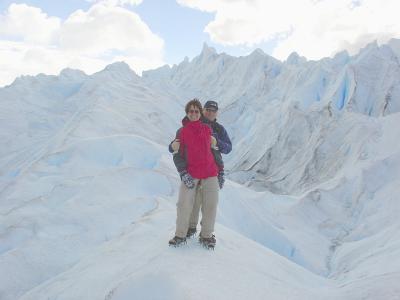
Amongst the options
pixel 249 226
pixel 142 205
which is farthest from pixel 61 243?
pixel 249 226

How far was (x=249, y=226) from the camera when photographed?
36.3ft

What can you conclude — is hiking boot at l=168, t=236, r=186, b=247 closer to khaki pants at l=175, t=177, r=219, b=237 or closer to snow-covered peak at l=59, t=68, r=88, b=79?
khaki pants at l=175, t=177, r=219, b=237

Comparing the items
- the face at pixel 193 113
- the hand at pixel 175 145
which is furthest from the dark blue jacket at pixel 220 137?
the hand at pixel 175 145

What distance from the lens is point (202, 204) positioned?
4508 mm

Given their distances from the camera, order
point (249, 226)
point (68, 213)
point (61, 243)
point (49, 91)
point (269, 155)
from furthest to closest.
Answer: point (49, 91) → point (269, 155) → point (249, 226) → point (68, 213) → point (61, 243)

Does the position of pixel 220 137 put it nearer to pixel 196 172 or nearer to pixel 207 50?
pixel 196 172

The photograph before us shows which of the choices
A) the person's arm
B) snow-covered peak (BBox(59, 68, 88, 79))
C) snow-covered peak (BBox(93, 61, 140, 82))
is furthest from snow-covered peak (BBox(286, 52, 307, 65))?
the person's arm

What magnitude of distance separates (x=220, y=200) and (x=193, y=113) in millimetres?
7009

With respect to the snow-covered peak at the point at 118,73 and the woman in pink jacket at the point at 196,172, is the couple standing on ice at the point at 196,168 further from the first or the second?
the snow-covered peak at the point at 118,73

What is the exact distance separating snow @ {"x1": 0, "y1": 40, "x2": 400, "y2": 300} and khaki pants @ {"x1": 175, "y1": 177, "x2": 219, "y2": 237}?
0.23m

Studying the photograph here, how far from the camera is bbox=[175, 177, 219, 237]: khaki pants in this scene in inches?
172

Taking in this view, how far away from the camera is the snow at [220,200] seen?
174 inches

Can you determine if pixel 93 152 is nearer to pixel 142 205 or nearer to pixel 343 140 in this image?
pixel 142 205

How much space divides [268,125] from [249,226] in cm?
1783
